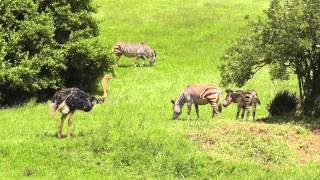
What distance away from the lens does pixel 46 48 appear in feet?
134

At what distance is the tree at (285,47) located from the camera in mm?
30297

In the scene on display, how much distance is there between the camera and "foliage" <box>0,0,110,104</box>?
130 feet

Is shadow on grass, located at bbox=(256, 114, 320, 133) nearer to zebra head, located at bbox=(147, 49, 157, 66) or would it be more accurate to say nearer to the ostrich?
the ostrich

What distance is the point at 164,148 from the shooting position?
83.6 ft

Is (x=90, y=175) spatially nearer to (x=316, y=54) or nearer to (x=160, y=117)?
(x=160, y=117)

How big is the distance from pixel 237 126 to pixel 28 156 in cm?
972

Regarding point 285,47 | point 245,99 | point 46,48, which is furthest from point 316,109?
point 46,48

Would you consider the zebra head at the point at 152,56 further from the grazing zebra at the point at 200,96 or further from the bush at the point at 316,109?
the bush at the point at 316,109

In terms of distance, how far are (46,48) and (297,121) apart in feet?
59.4

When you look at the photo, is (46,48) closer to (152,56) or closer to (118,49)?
(118,49)

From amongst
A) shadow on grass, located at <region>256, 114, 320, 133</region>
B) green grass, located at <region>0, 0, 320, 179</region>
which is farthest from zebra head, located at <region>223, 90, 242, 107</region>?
shadow on grass, located at <region>256, 114, 320, 133</region>

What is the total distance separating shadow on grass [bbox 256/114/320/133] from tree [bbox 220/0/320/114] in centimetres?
80

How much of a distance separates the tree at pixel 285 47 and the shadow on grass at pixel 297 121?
2.62 feet

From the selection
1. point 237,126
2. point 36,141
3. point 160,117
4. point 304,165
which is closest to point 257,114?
point 160,117
